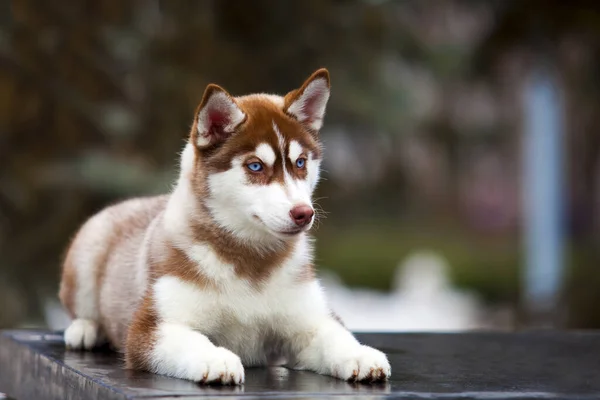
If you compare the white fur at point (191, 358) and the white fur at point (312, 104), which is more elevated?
the white fur at point (312, 104)

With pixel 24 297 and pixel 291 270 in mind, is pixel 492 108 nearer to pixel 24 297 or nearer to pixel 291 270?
pixel 24 297

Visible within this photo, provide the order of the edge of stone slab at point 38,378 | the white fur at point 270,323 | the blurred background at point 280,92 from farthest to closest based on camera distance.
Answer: the blurred background at point 280,92
the white fur at point 270,323
the edge of stone slab at point 38,378

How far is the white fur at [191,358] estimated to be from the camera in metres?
2.94

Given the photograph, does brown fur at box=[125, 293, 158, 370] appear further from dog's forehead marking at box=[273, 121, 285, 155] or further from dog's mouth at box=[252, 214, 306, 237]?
dog's forehead marking at box=[273, 121, 285, 155]

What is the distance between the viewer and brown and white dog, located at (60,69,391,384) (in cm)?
316

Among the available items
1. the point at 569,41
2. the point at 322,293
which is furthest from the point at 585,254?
the point at 322,293

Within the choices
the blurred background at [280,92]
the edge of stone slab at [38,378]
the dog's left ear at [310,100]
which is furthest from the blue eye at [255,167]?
the blurred background at [280,92]

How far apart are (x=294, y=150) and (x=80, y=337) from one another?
123cm

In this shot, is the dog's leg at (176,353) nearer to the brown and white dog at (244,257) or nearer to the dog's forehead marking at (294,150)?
the brown and white dog at (244,257)

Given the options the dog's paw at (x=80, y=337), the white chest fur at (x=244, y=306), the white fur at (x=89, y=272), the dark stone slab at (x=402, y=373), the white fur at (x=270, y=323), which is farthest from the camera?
the white fur at (x=89, y=272)

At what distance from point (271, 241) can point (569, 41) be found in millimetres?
5298

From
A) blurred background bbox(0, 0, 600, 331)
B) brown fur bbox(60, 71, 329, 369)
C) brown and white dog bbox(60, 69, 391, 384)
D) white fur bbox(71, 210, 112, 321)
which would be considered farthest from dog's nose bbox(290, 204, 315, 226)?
blurred background bbox(0, 0, 600, 331)

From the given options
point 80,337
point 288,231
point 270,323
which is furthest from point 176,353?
point 80,337

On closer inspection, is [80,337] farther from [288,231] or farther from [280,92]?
[280,92]
